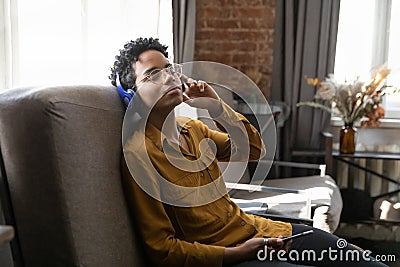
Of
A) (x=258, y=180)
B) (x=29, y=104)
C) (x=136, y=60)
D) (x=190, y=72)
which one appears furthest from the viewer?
(x=190, y=72)

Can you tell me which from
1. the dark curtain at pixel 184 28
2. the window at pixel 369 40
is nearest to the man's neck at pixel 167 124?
the dark curtain at pixel 184 28

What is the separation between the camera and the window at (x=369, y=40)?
3430 mm

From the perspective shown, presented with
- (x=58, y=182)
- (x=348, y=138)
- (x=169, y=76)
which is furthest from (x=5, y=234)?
(x=348, y=138)

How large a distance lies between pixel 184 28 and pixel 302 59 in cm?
80

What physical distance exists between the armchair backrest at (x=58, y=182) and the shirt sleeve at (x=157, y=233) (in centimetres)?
5

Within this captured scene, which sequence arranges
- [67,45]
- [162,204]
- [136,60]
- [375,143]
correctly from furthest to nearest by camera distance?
1. [375,143]
2. [67,45]
3. [136,60]
4. [162,204]

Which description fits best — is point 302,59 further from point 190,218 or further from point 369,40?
point 190,218

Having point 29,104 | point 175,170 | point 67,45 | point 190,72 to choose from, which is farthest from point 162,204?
point 190,72

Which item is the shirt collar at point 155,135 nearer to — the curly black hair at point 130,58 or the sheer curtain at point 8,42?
the curly black hair at point 130,58

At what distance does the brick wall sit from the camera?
134 inches

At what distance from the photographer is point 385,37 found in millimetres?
3441

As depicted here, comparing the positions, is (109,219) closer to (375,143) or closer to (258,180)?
(258,180)

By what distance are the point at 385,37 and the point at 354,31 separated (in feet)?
0.68

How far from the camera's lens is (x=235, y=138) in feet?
5.91
